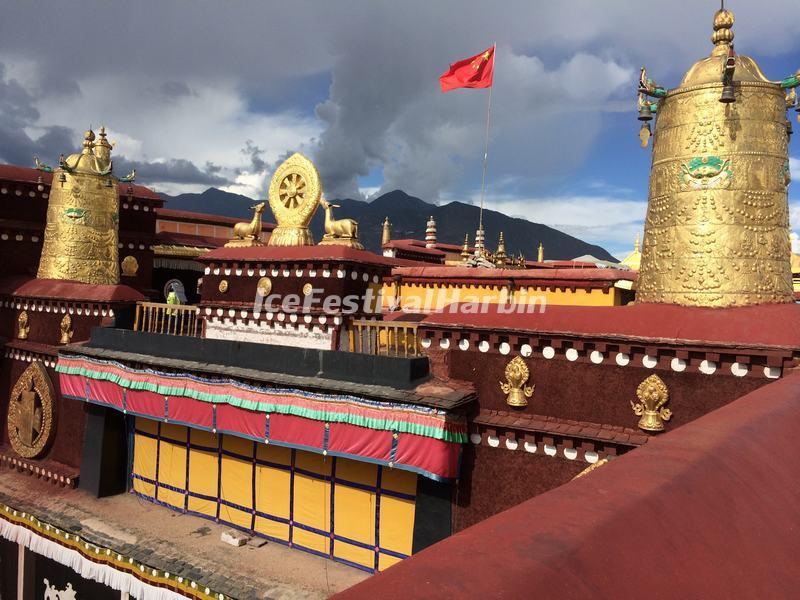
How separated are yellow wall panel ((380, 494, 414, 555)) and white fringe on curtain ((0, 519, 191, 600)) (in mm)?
3696

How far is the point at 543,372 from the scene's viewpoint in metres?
8.11

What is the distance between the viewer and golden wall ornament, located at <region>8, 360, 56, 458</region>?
14.8m

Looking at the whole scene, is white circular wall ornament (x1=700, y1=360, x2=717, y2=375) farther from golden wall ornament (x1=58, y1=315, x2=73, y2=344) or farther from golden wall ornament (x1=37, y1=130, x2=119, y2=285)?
golden wall ornament (x1=37, y1=130, x2=119, y2=285)

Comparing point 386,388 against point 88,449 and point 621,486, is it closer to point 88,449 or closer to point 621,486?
point 621,486

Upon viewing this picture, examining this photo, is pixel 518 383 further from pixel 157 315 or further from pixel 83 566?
pixel 157 315

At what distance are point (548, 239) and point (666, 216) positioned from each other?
175654mm

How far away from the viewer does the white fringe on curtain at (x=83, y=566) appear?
10.0 metres

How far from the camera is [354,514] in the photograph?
10.4 m

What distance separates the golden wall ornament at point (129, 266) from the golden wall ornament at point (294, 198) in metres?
7.96

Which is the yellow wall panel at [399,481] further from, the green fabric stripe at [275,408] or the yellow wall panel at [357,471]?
the green fabric stripe at [275,408]

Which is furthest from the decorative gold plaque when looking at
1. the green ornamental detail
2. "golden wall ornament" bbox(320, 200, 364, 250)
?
the green ornamental detail

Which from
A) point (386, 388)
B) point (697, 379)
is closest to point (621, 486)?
point (697, 379)

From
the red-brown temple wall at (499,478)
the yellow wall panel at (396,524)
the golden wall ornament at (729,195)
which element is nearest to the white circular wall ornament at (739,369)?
the golden wall ornament at (729,195)

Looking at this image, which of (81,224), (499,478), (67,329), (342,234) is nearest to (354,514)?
(499,478)
